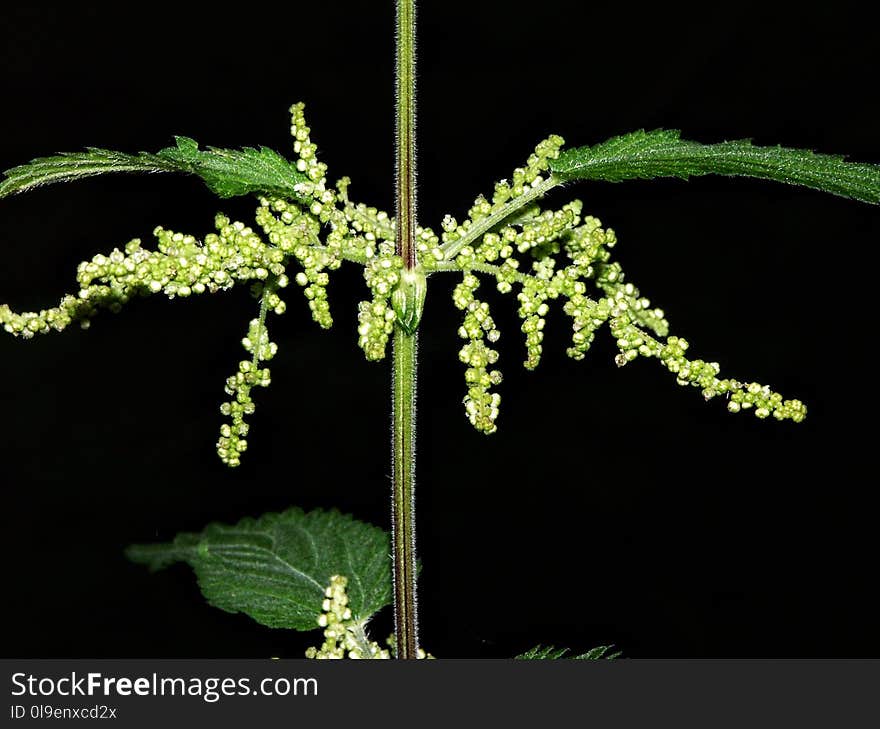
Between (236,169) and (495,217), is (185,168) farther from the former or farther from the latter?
(495,217)

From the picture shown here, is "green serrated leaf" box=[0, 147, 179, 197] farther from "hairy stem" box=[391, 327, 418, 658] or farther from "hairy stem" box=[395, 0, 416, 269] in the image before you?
"hairy stem" box=[391, 327, 418, 658]

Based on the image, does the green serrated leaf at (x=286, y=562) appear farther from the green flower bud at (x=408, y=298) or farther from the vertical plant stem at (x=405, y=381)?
the green flower bud at (x=408, y=298)

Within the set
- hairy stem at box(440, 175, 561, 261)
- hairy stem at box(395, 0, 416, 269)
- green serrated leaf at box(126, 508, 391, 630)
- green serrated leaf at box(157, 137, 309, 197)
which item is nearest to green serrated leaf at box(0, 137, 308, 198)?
green serrated leaf at box(157, 137, 309, 197)

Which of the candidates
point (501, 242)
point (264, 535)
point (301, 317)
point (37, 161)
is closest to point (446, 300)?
point (301, 317)

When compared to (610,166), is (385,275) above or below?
below

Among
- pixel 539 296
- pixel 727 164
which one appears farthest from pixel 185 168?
pixel 727 164

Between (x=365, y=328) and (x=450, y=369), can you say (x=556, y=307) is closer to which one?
(x=450, y=369)
